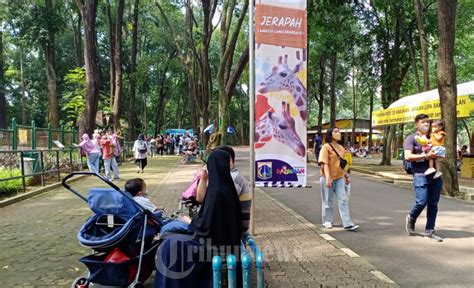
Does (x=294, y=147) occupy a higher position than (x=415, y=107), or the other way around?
(x=415, y=107)

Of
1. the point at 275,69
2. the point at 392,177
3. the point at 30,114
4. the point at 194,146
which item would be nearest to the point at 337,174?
the point at 275,69

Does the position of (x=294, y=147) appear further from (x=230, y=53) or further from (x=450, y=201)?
(x=230, y=53)

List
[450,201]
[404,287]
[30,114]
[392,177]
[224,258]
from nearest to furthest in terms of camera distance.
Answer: [224,258] → [404,287] → [450,201] → [392,177] → [30,114]

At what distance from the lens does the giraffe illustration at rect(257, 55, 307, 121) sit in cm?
694

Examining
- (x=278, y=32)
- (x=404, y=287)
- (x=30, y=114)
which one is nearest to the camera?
(x=404, y=287)

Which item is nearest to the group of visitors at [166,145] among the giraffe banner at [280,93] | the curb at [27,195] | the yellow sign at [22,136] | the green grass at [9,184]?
the yellow sign at [22,136]

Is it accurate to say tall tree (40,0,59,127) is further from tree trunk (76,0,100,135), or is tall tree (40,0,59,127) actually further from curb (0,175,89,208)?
curb (0,175,89,208)

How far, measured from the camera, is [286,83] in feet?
22.9

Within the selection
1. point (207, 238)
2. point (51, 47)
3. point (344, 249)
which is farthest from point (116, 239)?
point (51, 47)

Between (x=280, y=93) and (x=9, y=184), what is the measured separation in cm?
789

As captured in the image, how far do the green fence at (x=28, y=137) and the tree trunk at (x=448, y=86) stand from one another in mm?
12021

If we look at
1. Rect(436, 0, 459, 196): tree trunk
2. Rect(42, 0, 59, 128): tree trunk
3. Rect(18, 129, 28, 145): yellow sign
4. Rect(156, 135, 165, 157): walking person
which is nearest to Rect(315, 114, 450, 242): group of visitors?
Rect(436, 0, 459, 196): tree trunk

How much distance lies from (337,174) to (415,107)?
501 inches

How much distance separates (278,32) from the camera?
6926mm
